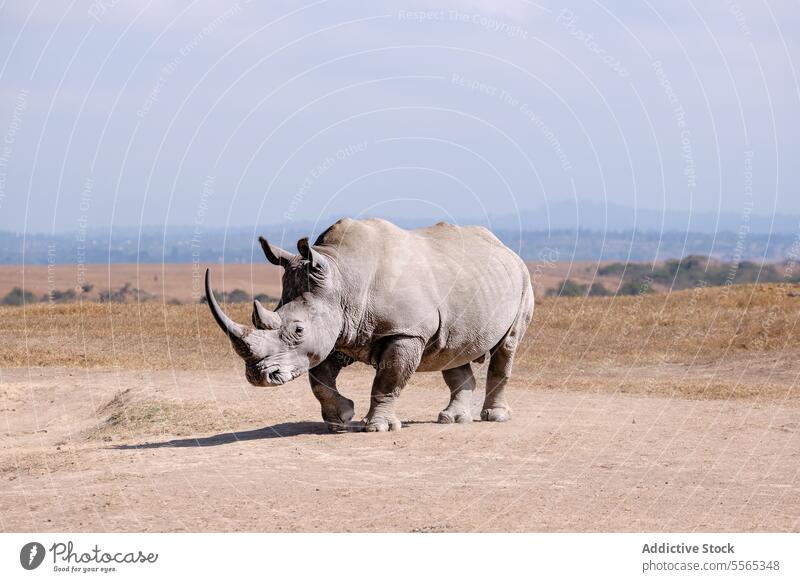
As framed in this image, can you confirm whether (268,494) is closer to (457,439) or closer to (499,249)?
(457,439)

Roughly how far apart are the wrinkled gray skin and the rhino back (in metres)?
0.01

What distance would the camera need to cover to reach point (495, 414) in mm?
15172

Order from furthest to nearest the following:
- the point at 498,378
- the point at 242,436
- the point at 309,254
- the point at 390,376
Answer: the point at 498,378, the point at 242,436, the point at 390,376, the point at 309,254

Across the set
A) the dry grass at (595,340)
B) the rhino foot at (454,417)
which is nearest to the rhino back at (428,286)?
the rhino foot at (454,417)

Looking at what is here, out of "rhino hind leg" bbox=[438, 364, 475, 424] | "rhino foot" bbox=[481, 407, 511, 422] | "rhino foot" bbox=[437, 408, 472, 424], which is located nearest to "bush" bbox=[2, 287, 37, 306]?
"rhino foot" bbox=[481, 407, 511, 422]

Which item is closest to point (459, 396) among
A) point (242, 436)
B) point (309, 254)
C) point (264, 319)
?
point (242, 436)

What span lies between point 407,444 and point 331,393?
3.70 ft

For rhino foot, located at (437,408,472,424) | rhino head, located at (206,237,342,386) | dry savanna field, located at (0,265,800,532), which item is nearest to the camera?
dry savanna field, located at (0,265,800,532)

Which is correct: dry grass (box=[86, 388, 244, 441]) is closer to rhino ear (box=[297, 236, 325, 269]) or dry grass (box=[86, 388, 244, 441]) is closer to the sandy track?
the sandy track

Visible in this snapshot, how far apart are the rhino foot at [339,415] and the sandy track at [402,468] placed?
263 mm

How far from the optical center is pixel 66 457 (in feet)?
43.5
